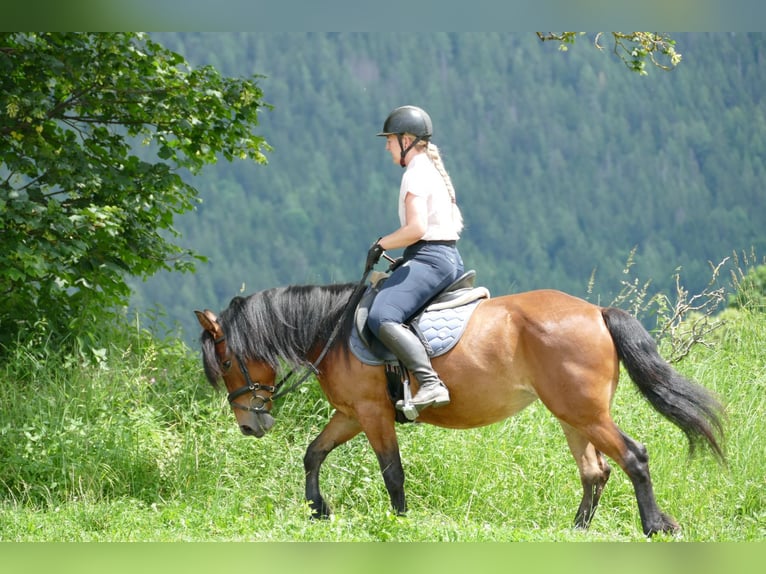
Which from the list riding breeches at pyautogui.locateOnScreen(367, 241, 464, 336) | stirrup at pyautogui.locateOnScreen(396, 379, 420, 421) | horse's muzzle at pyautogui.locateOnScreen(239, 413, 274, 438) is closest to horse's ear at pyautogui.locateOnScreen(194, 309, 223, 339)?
horse's muzzle at pyautogui.locateOnScreen(239, 413, 274, 438)

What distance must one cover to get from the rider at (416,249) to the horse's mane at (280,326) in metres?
0.45

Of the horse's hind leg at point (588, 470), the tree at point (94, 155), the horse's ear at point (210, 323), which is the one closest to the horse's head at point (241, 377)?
the horse's ear at point (210, 323)

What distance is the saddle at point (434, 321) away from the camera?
5.66m

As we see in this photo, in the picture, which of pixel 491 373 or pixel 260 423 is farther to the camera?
pixel 260 423

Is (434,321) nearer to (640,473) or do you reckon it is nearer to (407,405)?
(407,405)

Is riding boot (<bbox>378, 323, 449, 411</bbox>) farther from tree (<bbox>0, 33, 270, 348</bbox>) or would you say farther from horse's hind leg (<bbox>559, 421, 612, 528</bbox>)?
tree (<bbox>0, 33, 270, 348</bbox>)

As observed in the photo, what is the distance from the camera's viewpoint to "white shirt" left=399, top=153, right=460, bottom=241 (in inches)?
223

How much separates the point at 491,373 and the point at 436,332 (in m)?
0.40

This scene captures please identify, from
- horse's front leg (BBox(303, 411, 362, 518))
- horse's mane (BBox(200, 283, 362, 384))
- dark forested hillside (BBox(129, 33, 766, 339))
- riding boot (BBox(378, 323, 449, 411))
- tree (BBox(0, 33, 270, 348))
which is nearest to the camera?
riding boot (BBox(378, 323, 449, 411))

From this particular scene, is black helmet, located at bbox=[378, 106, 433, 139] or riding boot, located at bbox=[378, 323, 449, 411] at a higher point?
black helmet, located at bbox=[378, 106, 433, 139]

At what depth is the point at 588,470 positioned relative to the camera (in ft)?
19.3

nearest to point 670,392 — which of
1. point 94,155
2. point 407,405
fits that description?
point 407,405

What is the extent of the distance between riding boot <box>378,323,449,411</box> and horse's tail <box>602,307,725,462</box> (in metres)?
1.06
